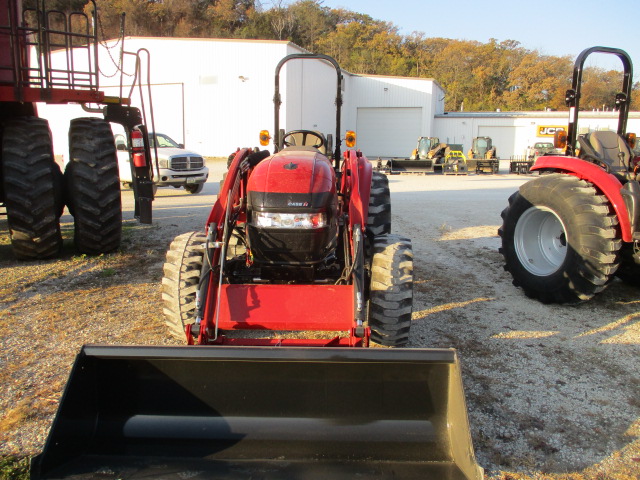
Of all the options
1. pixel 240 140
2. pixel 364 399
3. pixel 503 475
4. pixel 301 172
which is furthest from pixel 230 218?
pixel 240 140

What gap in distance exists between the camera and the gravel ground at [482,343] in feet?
9.24

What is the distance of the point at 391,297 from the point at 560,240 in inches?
106

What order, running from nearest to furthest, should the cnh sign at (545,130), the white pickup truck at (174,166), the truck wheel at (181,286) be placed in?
the truck wheel at (181,286) → the white pickup truck at (174,166) → the cnh sign at (545,130)

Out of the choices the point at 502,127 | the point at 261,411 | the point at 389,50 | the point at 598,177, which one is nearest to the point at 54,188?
the point at 261,411

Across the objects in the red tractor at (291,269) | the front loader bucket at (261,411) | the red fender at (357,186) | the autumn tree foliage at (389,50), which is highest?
the autumn tree foliage at (389,50)

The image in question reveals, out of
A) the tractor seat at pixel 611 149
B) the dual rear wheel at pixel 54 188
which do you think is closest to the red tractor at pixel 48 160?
the dual rear wheel at pixel 54 188

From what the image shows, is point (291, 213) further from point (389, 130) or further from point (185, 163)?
point (389, 130)

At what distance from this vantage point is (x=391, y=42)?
61875 millimetres

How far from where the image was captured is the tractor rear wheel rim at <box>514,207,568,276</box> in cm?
535

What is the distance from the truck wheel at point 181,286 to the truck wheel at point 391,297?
1204 mm

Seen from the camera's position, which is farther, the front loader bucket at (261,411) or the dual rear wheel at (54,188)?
the dual rear wheel at (54,188)

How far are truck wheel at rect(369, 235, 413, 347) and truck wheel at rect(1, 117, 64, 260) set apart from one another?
4.05 metres

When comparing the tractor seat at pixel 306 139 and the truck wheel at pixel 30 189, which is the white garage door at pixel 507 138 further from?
the truck wheel at pixel 30 189

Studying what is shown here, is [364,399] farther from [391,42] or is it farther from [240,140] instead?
[391,42]
